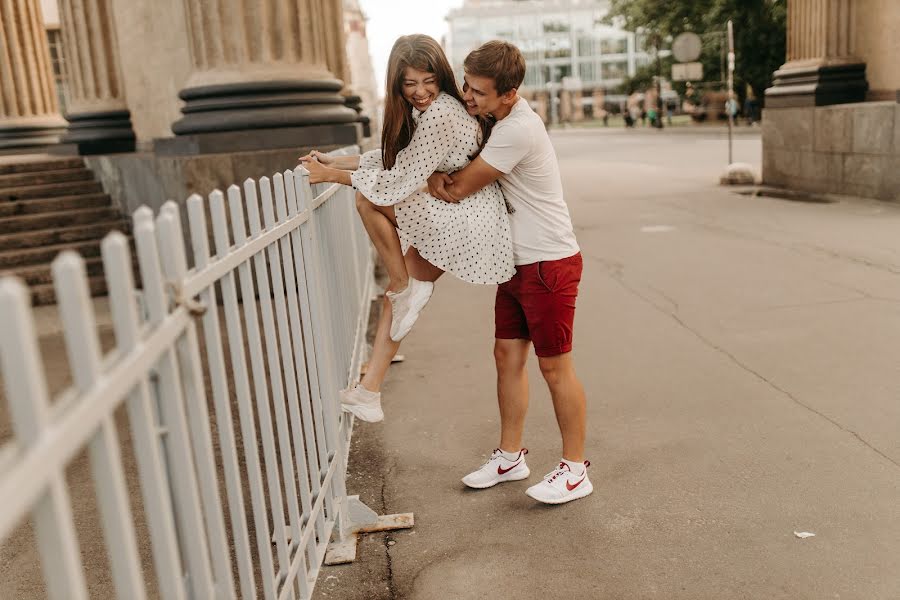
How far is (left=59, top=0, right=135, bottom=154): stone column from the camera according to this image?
12.0 meters

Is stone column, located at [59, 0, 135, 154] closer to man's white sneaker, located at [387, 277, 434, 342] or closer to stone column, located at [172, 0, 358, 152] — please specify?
stone column, located at [172, 0, 358, 152]

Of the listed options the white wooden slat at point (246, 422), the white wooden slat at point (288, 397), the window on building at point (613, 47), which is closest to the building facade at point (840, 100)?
the white wooden slat at point (288, 397)

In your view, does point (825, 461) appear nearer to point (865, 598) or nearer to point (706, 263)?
point (865, 598)

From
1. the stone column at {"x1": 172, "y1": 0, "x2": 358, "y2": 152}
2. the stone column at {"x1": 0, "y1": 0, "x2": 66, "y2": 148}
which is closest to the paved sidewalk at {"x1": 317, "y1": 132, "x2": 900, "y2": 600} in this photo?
the stone column at {"x1": 172, "y1": 0, "x2": 358, "y2": 152}

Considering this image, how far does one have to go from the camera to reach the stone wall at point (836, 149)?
468 inches

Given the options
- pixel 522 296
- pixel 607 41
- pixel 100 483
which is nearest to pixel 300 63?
pixel 522 296

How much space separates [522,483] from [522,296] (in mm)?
896

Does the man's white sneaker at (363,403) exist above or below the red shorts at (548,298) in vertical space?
below

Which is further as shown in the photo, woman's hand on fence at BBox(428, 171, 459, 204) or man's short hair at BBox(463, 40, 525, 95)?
woman's hand on fence at BBox(428, 171, 459, 204)

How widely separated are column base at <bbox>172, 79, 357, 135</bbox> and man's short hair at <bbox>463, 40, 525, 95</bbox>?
209 inches

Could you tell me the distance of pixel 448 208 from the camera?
3.54m

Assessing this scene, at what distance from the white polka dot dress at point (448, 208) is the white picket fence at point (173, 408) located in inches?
14.2

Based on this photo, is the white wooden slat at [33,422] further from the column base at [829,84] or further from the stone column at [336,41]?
the column base at [829,84]

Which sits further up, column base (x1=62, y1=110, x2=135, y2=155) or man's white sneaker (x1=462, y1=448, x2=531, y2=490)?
column base (x1=62, y1=110, x2=135, y2=155)
